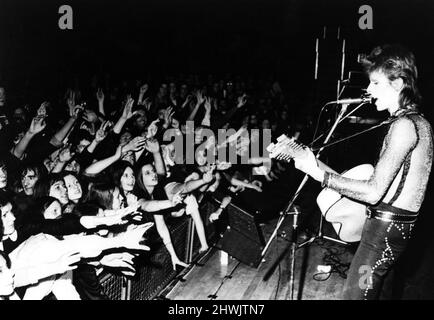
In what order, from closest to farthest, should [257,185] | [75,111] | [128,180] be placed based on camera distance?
[128,180] → [75,111] → [257,185]

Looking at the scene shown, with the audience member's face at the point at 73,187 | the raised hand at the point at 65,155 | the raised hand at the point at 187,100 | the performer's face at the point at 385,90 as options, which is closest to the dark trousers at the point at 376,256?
the performer's face at the point at 385,90

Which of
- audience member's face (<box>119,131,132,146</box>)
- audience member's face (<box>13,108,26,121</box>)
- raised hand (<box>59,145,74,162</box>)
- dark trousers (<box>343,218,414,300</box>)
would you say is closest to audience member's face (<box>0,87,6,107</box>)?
audience member's face (<box>13,108,26,121</box>)

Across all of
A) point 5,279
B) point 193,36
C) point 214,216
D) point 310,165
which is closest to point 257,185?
point 214,216

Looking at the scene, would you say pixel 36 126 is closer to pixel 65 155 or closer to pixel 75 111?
pixel 65 155

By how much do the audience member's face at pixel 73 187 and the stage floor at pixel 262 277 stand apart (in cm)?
128

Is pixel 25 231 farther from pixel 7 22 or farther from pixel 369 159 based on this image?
pixel 369 159

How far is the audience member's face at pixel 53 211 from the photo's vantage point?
2654 mm

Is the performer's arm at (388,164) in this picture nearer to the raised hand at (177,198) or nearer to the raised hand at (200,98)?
the raised hand at (177,198)

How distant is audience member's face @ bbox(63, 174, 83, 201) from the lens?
10.3ft

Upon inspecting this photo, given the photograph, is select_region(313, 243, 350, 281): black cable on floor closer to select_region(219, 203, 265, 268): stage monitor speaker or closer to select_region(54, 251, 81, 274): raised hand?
select_region(219, 203, 265, 268): stage monitor speaker

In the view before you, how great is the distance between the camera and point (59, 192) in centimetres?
297

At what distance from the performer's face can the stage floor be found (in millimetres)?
2129

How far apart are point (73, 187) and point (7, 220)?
77cm

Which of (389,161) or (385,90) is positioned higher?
(385,90)
